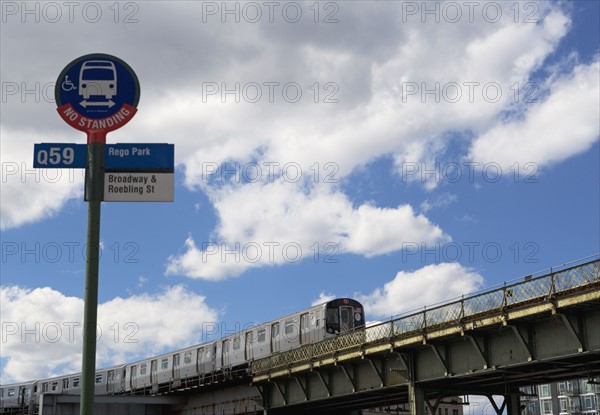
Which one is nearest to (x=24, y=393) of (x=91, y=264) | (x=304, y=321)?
(x=304, y=321)

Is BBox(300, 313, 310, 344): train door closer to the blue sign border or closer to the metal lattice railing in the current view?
the metal lattice railing

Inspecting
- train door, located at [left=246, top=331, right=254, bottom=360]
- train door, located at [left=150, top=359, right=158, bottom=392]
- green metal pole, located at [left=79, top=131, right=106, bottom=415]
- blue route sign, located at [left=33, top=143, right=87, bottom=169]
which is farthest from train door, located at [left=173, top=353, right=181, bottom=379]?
blue route sign, located at [left=33, top=143, right=87, bottom=169]

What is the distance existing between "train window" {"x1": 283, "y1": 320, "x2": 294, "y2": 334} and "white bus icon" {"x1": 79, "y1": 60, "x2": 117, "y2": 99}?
138ft

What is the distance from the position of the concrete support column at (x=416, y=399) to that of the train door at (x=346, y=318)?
14.2 metres

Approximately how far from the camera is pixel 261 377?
46219mm

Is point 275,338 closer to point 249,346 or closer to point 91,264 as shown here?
point 249,346

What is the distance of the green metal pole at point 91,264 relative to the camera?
385 inches

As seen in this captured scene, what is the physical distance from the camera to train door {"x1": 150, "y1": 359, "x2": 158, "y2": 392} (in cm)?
6612

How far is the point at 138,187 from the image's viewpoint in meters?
10.3

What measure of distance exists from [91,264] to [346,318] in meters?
39.8

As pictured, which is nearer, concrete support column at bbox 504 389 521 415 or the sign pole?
the sign pole

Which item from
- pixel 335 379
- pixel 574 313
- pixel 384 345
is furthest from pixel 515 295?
pixel 335 379

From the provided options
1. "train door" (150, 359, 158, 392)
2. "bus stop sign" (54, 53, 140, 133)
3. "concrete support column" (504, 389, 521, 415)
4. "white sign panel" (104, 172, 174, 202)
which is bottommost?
"concrete support column" (504, 389, 521, 415)

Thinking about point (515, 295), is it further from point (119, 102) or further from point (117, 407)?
point (117, 407)
